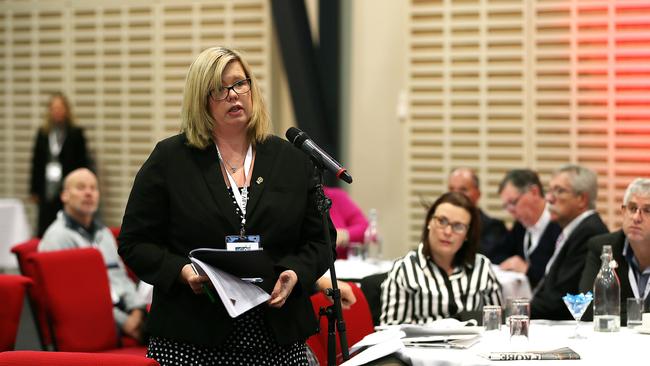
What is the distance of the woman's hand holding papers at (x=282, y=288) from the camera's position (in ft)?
9.55

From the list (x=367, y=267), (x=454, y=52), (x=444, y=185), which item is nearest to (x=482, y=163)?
(x=444, y=185)

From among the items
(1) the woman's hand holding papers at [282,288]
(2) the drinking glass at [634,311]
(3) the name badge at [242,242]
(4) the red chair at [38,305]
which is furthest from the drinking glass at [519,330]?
(4) the red chair at [38,305]

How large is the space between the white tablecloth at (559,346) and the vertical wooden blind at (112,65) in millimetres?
6003

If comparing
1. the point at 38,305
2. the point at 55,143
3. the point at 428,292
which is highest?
the point at 55,143

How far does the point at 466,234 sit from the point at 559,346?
134cm

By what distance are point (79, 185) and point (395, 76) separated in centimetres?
368

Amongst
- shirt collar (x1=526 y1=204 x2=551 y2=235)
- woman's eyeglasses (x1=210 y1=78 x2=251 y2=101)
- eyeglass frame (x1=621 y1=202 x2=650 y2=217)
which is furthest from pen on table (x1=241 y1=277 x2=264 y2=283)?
shirt collar (x1=526 y1=204 x2=551 y2=235)

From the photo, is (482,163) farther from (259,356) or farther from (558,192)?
(259,356)

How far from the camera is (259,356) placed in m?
2.98

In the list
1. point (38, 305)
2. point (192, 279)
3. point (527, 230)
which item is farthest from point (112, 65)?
point (192, 279)

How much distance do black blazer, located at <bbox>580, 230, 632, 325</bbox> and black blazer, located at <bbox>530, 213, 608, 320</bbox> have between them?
717 millimetres

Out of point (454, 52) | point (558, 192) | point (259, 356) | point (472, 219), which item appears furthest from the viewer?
point (454, 52)

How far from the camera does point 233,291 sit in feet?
9.41

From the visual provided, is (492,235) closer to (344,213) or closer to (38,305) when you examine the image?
(344,213)
